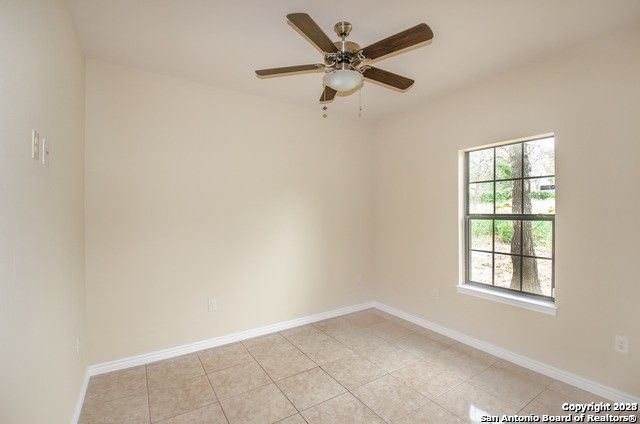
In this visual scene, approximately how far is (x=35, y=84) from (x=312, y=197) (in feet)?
8.62

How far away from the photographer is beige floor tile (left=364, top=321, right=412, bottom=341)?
10.5ft

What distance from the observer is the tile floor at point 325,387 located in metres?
1.99

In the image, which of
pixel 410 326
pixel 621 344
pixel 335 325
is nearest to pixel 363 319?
pixel 335 325

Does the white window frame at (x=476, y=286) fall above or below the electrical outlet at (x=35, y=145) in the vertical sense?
below

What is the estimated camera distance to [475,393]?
7.20ft

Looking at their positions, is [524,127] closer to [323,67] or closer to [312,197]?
[323,67]

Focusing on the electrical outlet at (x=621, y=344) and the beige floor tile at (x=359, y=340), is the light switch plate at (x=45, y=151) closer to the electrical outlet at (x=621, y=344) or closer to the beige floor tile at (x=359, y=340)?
the beige floor tile at (x=359, y=340)

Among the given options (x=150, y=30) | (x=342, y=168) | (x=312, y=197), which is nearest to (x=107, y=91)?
(x=150, y=30)

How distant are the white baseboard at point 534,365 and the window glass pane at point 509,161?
5.25 feet

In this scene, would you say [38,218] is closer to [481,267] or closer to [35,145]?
[35,145]

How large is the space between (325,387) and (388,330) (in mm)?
1295

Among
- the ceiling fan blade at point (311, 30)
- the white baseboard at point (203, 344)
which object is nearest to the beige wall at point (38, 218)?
the white baseboard at point (203, 344)

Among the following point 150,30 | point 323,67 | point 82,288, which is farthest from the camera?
point 82,288

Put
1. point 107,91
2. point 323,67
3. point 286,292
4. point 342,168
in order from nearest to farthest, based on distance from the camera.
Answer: point 323,67 → point 107,91 → point 286,292 → point 342,168
